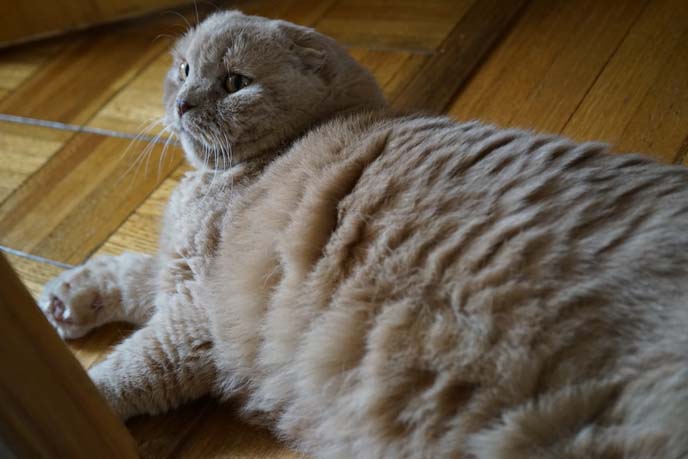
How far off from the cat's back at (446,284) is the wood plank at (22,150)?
97 centimetres

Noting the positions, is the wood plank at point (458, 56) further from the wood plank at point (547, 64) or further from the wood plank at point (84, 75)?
the wood plank at point (84, 75)

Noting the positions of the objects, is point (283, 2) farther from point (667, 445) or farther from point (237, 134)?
point (667, 445)

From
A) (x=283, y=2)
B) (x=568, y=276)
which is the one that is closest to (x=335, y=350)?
(x=568, y=276)

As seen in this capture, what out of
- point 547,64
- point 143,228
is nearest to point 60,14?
point 143,228

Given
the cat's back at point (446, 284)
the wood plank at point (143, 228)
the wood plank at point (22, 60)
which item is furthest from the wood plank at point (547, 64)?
the wood plank at point (22, 60)

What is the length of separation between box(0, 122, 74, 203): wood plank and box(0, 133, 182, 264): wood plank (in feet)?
0.10

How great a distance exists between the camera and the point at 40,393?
88 centimetres

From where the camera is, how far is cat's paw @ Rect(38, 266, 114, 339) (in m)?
1.32

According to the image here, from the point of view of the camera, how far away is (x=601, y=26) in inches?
67.1

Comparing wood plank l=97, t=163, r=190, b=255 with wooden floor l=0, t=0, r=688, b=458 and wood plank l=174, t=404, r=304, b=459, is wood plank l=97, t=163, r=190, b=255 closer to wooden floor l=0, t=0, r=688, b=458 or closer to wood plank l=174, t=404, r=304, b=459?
wooden floor l=0, t=0, r=688, b=458

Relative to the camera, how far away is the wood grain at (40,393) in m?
0.84

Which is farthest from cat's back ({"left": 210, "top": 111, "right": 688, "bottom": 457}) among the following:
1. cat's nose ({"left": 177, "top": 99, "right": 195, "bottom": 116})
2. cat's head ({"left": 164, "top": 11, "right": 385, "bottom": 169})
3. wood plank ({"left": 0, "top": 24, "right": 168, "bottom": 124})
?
wood plank ({"left": 0, "top": 24, "right": 168, "bottom": 124})

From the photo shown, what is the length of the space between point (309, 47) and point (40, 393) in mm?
820

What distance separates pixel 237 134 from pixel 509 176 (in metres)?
0.56
